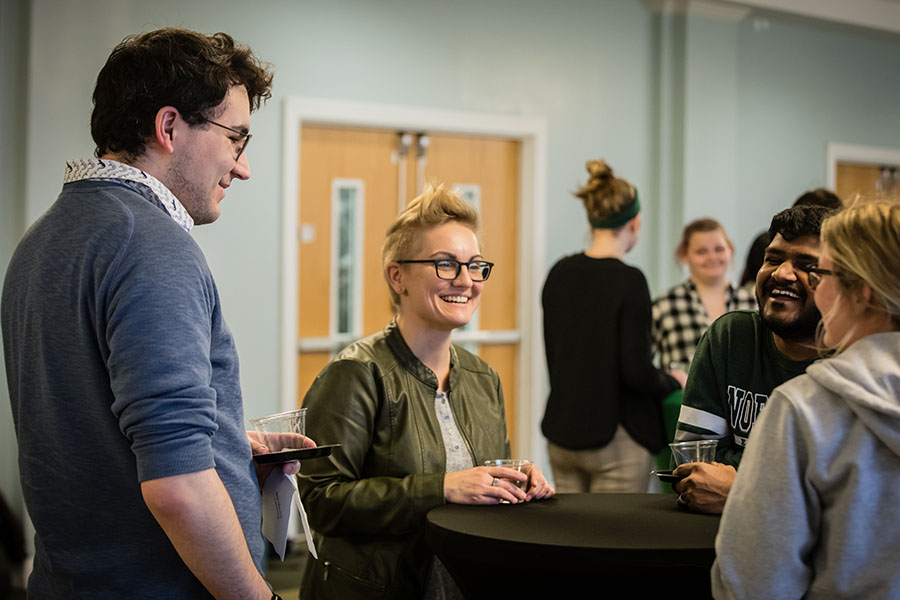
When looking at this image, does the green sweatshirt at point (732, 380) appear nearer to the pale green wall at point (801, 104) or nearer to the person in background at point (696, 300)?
the person in background at point (696, 300)

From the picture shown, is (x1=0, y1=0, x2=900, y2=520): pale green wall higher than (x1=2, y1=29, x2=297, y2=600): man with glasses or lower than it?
higher

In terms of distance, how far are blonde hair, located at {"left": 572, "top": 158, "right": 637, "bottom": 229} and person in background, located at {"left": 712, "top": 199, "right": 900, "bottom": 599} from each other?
2.08 metres

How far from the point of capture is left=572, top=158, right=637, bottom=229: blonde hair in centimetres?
321

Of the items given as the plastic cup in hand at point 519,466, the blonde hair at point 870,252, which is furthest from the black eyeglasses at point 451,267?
the blonde hair at point 870,252

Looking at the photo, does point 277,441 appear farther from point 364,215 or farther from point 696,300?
point 364,215

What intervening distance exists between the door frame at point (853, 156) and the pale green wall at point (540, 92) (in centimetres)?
7

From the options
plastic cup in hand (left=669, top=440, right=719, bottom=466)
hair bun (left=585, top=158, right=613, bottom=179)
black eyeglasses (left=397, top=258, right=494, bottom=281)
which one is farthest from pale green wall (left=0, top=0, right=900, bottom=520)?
plastic cup in hand (left=669, top=440, right=719, bottom=466)

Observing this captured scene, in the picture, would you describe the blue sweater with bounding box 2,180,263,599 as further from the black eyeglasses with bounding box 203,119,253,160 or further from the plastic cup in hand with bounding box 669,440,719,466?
the plastic cup in hand with bounding box 669,440,719,466

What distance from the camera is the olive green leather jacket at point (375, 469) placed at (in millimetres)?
1730

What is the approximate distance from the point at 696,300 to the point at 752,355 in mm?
2191

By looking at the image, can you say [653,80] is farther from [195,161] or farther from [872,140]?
[195,161]

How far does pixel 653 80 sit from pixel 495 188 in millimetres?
1215

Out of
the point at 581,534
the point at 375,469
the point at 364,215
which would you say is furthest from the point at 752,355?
the point at 364,215

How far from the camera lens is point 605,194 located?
3254 mm
